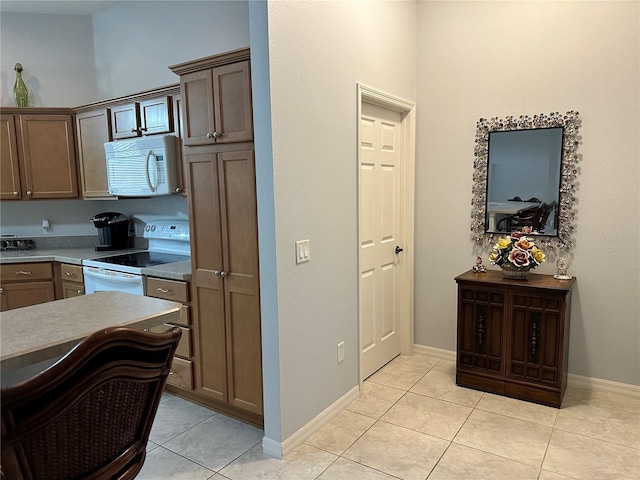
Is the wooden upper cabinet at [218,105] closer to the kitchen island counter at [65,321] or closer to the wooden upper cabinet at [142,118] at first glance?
the wooden upper cabinet at [142,118]

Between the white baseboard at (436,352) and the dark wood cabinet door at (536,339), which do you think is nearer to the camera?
the dark wood cabinet door at (536,339)

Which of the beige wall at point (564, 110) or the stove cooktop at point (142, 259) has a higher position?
the beige wall at point (564, 110)

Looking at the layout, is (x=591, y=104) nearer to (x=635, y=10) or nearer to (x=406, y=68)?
(x=635, y=10)

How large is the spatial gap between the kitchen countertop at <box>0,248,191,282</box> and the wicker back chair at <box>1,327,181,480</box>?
69.5 inches

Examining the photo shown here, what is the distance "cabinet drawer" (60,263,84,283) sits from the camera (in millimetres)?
3580

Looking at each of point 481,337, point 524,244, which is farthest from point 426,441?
point 524,244

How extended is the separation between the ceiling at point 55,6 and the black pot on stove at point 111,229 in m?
1.89

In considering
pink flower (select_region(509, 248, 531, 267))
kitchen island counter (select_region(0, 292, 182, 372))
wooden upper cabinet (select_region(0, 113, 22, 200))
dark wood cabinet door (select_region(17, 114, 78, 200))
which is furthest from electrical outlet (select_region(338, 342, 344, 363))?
wooden upper cabinet (select_region(0, 113, 22, 200))

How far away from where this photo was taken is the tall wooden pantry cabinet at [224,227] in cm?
245

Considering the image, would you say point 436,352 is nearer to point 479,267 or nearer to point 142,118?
point 479,267

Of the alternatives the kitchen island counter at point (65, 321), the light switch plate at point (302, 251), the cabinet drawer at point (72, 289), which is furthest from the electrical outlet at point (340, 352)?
the cabinet drawer at point (72, 289)

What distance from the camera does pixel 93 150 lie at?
3914 millimetres

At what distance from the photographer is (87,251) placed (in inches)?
158

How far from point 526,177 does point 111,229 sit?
3.46 metres
